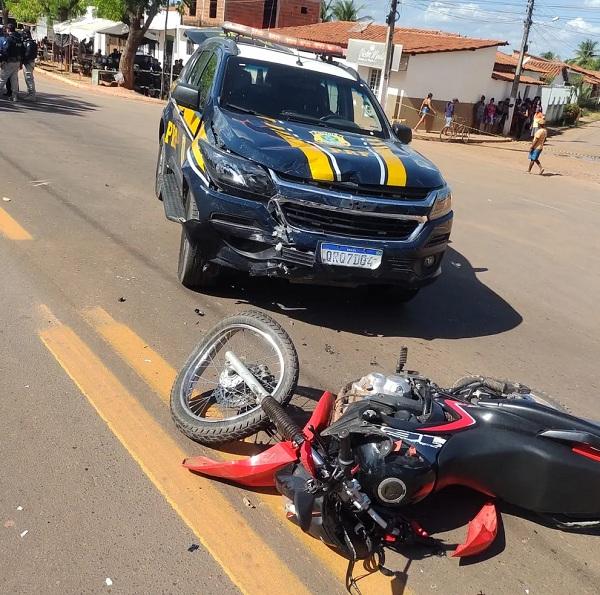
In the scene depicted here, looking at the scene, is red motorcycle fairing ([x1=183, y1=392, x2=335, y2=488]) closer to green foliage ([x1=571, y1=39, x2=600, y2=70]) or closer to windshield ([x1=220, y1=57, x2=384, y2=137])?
windshield ([x1=220, y1=57, x2=384, y2=137])

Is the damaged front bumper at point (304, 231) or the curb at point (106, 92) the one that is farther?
the curb at point (106, 92)

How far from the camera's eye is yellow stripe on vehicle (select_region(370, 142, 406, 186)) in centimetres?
473

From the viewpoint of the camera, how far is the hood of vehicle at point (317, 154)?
458cm

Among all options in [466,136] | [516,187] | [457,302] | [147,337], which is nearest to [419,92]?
[466,136]

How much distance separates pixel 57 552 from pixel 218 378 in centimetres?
130

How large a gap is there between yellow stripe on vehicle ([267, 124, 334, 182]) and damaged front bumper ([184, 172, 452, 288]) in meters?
0.11

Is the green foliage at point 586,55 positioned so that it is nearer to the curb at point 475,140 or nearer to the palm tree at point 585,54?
the palm tree at point 585,54

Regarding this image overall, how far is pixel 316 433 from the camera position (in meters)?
2.89

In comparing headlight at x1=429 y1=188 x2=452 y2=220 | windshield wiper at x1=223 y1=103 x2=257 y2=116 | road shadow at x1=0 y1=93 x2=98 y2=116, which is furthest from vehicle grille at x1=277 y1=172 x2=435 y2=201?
road shadow at x1=0 y1=93 x2=98 y2=116

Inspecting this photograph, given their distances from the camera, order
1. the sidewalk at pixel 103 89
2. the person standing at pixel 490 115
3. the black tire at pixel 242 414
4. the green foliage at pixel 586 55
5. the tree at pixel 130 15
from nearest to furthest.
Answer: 1. the black tire at pixel 242 414
2. the sidewalk at pixel 103 89
3. the tree at pixel 130 15
4. the person standing at pixel 490 115
5. the green foliage at pixel 586 55

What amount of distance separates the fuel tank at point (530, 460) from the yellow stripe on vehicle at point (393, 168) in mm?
2207

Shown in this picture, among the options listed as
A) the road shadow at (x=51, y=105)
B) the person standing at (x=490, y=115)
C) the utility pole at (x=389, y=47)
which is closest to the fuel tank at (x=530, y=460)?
the road shadow at (x=51, y=105)

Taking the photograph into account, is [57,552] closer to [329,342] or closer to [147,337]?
[147,337]

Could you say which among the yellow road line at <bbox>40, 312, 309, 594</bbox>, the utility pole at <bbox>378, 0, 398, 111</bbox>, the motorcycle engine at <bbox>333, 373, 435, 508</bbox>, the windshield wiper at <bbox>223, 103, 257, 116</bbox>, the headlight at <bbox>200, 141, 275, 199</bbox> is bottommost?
the yellow road line at <bbox>40, 312, 309, 594</bbox>
